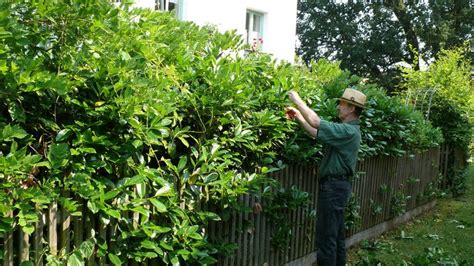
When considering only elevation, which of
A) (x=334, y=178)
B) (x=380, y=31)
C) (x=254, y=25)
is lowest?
(x=334, y=178)

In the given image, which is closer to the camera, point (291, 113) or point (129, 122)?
point (129, 122)

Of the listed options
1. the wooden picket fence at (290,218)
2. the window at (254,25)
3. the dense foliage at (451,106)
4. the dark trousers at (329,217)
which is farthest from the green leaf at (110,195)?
the window at (254,25)

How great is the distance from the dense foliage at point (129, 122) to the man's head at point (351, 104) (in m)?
0.70

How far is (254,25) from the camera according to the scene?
14.4 metres

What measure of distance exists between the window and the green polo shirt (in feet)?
32.1

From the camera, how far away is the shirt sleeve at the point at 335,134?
4219 mm

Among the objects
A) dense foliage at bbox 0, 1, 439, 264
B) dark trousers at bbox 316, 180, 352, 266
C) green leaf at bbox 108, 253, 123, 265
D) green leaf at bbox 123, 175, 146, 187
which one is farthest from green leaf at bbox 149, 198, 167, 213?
dark trousers at bbox 316, 180, 352, 266

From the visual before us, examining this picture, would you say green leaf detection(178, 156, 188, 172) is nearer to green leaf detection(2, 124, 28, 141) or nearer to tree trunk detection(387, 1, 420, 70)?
green leaf detection(2, 124, 28, 141)

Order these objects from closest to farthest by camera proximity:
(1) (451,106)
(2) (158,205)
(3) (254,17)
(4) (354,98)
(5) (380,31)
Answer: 1. (2) (158,205)
2. (4) (354,98)
3. (1) (451,106)
4. (3) (254,17)
5. (5) (380,31)

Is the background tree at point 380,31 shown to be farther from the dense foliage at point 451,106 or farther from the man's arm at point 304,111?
the man's arm at point 304,111

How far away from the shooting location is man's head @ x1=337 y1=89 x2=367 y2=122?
4.50 meters

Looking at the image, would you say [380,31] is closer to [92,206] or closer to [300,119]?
[300,119]

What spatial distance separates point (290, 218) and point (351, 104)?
1437mm

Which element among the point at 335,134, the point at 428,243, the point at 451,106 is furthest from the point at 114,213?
the point at 451,106
